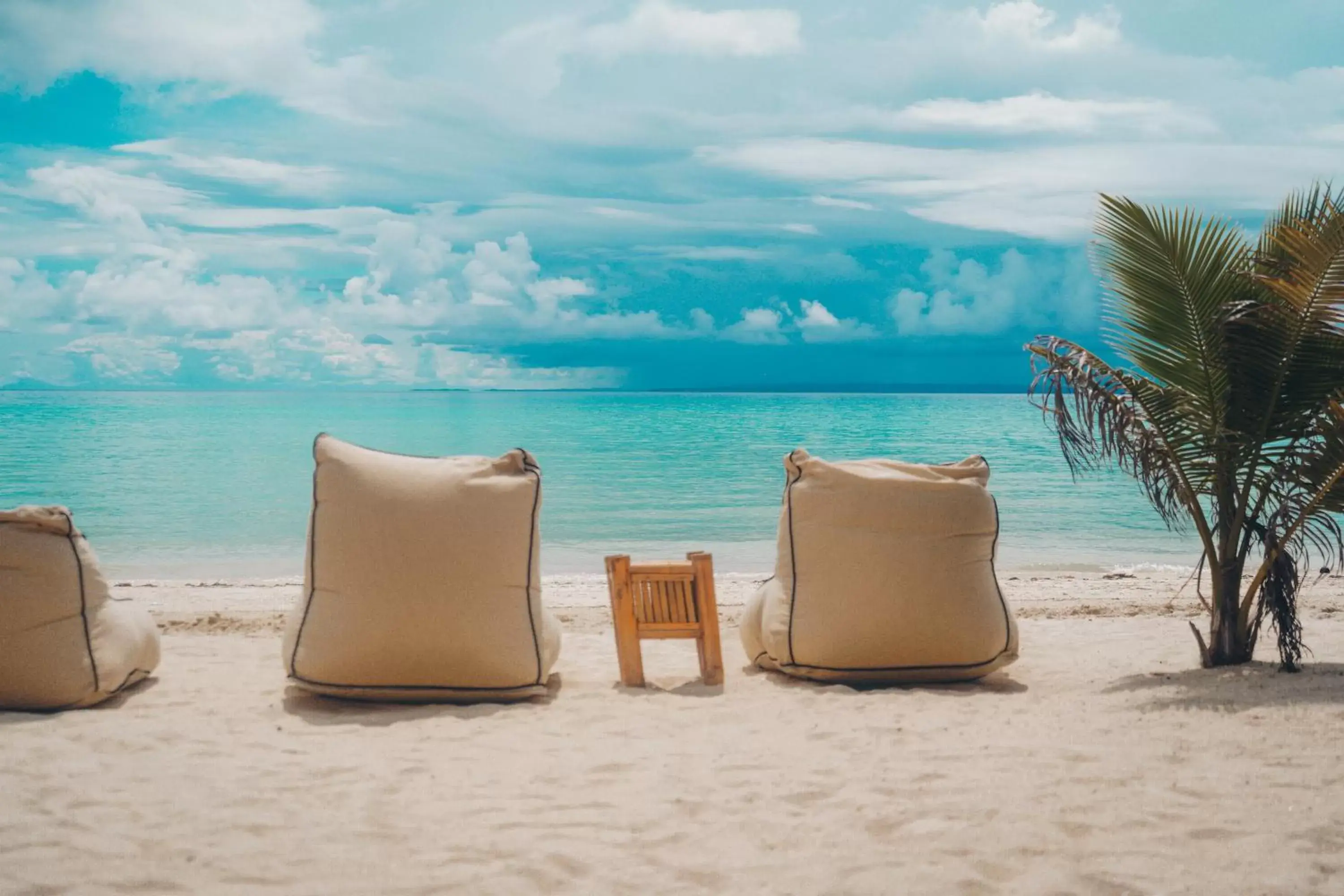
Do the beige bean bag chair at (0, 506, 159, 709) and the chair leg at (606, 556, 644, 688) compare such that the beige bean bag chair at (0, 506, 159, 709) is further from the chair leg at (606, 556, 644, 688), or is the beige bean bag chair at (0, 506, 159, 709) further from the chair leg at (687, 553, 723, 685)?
the chair leg at (687, 553, 723, 685)

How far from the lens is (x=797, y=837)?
3227mm

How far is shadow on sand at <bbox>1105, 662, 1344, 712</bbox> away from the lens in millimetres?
4562

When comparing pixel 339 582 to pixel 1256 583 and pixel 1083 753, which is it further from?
pixel 1256 583

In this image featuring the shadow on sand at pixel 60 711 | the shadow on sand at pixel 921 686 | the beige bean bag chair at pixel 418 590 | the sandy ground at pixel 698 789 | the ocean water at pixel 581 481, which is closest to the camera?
the sandy ground at pixel 698 789

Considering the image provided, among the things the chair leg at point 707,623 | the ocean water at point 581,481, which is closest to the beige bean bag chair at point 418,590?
the chair leg at point 707,623

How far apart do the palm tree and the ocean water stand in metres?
6.75

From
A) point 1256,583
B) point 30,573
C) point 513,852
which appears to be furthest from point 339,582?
point 1256,583

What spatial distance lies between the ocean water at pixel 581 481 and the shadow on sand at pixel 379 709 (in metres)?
6.91

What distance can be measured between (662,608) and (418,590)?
1.11 m

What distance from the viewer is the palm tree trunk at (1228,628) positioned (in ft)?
17.5

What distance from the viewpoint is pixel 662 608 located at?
5188mm

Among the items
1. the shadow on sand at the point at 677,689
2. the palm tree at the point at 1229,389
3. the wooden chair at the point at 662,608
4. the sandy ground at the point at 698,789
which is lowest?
the shadow on sand at the point at 677,689

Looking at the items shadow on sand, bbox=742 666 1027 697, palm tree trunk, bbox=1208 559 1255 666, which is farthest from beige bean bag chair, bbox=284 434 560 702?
palm tree trunk, bbox=1208 559 1255 666

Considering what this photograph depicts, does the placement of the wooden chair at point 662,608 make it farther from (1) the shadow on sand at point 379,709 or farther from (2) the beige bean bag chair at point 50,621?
(2) the beige bean bag chair at point 50,621
